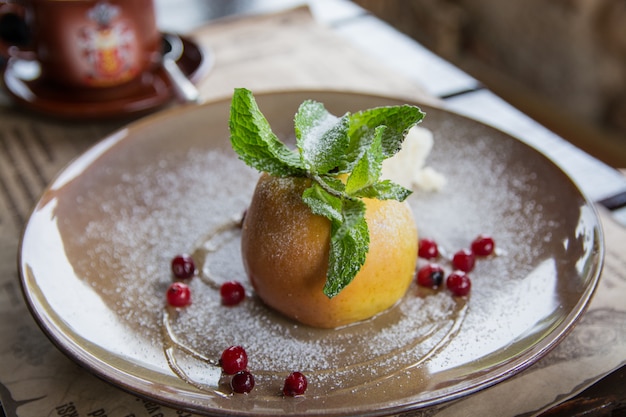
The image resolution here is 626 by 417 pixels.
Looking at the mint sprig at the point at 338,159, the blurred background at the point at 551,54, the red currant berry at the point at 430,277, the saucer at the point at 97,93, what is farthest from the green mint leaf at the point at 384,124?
the blurred background at the point at 551,54

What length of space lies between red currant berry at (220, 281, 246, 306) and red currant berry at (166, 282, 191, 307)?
0.04m

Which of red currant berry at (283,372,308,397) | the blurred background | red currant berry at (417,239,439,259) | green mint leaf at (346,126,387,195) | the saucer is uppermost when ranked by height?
green mint leaf at (346,126,387,195)

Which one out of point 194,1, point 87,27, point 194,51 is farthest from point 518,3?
point 87,27

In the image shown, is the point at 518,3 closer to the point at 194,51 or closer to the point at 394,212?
the point at 194,51

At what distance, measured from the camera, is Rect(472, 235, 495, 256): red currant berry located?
0.80m

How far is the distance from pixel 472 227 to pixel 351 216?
0.85 feet

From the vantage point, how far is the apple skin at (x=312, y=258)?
0.69 m

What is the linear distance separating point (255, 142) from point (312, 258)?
0.13 m

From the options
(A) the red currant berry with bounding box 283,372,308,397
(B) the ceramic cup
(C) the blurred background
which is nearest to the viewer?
(A) the red currant berry with bounding box 283,372,308,397

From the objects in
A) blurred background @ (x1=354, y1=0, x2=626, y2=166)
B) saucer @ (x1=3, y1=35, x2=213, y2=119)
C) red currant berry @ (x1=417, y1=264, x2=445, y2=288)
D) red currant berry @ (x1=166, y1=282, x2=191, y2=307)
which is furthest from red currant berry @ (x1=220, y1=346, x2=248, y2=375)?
blurred background @ (x1=354, y1=0, x2=626, y2=166)

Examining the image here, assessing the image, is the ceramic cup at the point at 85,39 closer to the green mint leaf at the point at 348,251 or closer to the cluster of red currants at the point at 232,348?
the cluster of red currants at the point at 232,348

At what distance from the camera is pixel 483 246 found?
2.63 ft

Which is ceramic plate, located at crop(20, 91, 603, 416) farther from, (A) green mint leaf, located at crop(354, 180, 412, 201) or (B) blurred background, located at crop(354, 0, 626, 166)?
(B) blurred background, located at crop(354, 0, 626, 166)

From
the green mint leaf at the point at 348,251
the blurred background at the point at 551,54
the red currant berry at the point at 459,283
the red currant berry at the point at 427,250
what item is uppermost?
the green mint leaf at the point at 348,251
